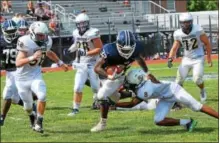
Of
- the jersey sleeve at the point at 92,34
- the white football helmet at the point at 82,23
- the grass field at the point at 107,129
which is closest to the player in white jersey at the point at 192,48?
the grass field at the point at 107,129

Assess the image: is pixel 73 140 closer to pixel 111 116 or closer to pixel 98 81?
pixel 111 116

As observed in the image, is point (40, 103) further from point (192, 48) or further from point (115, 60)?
point (192, 48)

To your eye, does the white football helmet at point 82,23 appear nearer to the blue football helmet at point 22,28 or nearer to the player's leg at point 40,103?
the blue football helmet at point 22,28

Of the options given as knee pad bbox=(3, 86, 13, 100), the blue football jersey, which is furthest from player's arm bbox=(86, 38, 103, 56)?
the blue football jersey

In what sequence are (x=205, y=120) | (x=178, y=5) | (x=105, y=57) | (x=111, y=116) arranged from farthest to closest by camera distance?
1. (x=178, y=5)
2. (x=111, y=116)
3. (x=205, y=120)
4. (x=105, y=57)

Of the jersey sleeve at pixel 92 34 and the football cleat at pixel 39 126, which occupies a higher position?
the jersey sleeve at pixel 92 34

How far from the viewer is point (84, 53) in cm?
1055

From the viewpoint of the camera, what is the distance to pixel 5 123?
9.34 metres

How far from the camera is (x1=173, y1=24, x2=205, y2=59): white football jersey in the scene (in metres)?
11.0

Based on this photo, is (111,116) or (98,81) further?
(98,81)

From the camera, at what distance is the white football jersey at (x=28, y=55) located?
26.9 ft

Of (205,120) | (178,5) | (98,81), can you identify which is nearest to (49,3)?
(178,5)

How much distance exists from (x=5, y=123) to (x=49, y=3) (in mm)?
22068

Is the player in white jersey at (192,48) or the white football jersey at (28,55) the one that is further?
the player in white jersey at (192,48)
